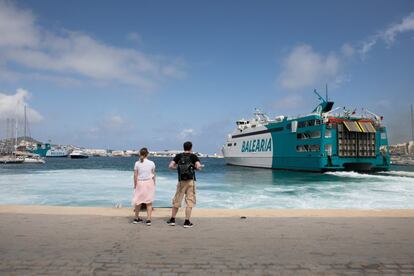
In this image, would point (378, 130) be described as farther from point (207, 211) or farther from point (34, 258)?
point (34, 258)

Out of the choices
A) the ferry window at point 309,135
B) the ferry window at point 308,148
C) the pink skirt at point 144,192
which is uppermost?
the ferry window at point 309,135

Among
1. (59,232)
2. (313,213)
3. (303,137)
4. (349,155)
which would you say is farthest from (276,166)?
(59,232)

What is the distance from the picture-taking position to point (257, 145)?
54.5m

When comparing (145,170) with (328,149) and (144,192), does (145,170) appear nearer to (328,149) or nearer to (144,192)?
(144,192)

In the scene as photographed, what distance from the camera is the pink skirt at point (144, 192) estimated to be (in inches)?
257

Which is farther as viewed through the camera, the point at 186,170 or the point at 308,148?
the point at 308,148

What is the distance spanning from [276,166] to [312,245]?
148 feet

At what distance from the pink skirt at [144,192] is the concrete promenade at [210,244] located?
1.55 feet

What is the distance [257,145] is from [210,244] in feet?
166

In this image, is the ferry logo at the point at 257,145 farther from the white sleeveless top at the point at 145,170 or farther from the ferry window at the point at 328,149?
the white sleeveless top at the point at 145,170

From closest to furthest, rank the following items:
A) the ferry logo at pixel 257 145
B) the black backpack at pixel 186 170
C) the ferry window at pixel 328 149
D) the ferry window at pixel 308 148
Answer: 1. the black backpack at pixel 186 170
2. the ferry window at pixel 328 149
3. the ferry window at pixel 308 148
4. the ferry logo at pixel 257 145

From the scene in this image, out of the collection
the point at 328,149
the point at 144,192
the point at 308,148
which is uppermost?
the point at 308,148

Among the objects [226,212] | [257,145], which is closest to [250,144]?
[257,145]

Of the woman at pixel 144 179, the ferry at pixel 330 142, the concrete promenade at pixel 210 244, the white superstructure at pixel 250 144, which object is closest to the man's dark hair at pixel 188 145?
the woman at pixel 144 179
